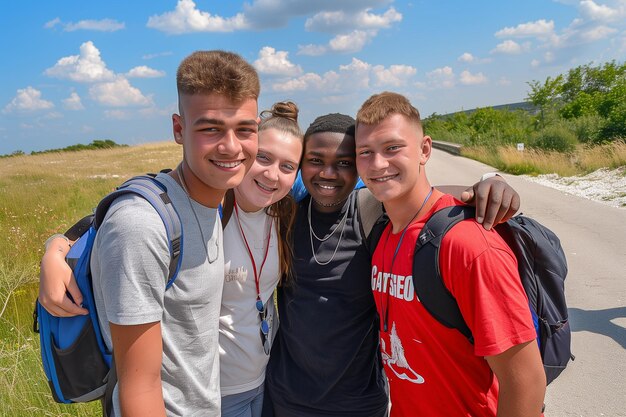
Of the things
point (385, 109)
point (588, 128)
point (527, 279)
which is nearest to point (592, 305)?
point (527, 279)

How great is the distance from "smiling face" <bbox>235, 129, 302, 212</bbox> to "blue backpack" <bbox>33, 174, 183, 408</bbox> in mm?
696

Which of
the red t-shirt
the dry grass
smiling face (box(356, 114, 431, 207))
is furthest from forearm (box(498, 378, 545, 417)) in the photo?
the dry grass

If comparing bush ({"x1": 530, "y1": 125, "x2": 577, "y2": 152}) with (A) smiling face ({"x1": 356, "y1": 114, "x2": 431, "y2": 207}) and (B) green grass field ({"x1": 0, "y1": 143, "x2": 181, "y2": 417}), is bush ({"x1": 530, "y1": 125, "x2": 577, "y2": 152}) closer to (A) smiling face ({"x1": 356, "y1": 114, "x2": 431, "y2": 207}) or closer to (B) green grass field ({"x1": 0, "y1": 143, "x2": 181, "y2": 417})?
(B) green grass field ({"x1": 0, "y1": 143, "x2": 181, "y2": 417})

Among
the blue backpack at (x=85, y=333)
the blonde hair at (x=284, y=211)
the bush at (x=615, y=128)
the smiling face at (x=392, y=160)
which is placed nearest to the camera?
the blue backpack at (x=85, y=333)

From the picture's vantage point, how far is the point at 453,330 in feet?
5.65

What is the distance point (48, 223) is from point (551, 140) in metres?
21.2

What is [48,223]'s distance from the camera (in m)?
10.4

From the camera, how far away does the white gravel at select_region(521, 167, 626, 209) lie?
35.8 ft

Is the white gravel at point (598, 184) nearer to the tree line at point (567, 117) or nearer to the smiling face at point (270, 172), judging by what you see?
the tree line at point (567, 117)

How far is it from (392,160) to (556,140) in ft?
74.3

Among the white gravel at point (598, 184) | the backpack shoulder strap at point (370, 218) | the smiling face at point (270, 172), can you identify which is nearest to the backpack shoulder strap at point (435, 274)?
the backpack shoulder strap at point (370, 218)

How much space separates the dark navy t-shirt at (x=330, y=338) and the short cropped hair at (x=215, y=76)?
983 millimetres

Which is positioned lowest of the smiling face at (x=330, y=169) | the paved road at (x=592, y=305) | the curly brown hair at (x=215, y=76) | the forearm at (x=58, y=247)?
the paved road at (x=592, y=305)

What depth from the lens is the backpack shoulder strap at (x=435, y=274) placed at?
66.6 inches
